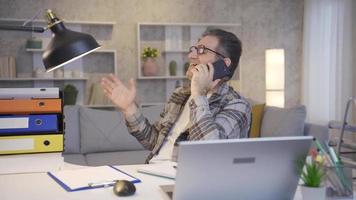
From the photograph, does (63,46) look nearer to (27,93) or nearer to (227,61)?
(27,93)

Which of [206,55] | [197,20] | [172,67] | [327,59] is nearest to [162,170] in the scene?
[206,55]

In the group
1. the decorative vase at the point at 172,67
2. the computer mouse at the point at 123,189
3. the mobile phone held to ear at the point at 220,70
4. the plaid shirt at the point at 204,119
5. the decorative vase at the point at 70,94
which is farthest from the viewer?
the decorative vase at the point at 172,67

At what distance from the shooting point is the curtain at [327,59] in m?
4.57

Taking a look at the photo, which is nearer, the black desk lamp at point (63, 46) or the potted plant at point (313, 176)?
the potted plant at point (313, 176)

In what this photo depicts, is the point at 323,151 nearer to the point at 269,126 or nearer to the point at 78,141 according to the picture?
the point at 269,126

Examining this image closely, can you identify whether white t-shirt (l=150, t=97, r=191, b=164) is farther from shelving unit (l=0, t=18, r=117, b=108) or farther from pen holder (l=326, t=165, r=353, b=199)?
shelving unit (l=0, t=18, r=117, b=108)

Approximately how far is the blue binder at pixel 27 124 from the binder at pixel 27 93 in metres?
0.08

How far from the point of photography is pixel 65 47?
1.24 metres

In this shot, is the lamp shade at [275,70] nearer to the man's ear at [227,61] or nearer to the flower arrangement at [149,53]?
the flower arrangement at [149,53]

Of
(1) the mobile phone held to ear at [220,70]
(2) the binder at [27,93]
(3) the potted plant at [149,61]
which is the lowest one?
(2) the binder at [27,93]

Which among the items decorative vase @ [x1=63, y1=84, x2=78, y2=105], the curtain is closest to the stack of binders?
decorative vase @ [x1=63, y1=84, x2=78, y2=105]

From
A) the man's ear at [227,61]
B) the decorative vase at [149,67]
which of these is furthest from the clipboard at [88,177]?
the decorative vase at [149,67]

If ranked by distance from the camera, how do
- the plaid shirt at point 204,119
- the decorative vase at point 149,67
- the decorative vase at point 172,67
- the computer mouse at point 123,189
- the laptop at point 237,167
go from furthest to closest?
the decorative vase at point 172,67 → the decorative vase at point 149,67 → the plaid shirt at point 204,119 → the computer mouse at point 123,189 → the laptop at point 237,167

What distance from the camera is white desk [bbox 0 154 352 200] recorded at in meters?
1.19
